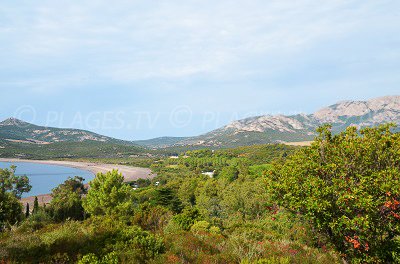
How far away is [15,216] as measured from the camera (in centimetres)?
3628

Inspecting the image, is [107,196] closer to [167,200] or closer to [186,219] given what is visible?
[186,219]

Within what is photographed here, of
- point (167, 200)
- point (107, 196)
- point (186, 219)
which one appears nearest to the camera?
point (186, 219)

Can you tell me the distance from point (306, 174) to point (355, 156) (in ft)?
6.48

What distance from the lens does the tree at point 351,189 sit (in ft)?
33.3

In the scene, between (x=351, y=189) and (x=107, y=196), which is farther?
(x=107, y=196)

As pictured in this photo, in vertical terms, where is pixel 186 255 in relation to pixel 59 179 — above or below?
above

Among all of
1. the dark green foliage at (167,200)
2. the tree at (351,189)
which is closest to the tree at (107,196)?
the dark green foliage at (167,200)

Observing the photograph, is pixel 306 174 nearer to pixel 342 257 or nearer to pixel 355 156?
pixel 355 156

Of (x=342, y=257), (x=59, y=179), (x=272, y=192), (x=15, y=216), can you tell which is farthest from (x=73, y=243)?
(x=59, y=179)

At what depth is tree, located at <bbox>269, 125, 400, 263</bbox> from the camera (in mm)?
10141

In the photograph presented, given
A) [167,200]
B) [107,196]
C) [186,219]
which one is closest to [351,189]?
[186,219]

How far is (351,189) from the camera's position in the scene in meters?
10.3

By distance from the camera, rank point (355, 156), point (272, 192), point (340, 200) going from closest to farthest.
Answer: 1. point (340, 200)
2. point (355, 156)
3. point (272, 192)

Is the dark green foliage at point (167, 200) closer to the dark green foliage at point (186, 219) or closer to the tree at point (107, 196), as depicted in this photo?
the tree at point (107, 196)
